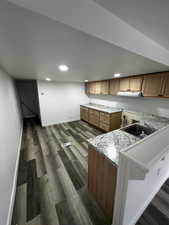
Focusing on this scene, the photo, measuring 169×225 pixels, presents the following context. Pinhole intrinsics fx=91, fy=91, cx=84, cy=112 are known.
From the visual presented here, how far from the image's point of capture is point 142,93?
2.57 m

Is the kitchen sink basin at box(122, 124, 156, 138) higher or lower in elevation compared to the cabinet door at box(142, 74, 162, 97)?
lower

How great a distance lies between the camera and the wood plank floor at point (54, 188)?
3.91ft

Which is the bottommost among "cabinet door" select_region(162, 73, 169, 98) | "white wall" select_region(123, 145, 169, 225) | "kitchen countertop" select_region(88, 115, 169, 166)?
"white wall" select_region(123, 145, 169, 225)

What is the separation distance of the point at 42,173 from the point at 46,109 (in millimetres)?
2947

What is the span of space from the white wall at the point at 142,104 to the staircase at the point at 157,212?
194cm

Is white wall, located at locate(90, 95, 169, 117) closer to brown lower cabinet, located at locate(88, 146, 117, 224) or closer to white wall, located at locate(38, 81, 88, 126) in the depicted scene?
white wall, located at locate(38, 81, 88, 126)

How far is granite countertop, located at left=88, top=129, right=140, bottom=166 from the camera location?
1.04 metres

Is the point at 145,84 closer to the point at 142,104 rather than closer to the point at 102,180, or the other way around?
the point at 142,104

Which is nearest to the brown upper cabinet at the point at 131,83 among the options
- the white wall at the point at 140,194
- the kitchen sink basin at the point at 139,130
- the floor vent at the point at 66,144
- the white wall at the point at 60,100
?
the kitchen sink basin at the point at 139,130

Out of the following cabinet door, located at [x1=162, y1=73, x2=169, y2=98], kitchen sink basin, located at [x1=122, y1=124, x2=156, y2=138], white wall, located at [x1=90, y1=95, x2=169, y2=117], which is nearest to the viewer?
kitchen sink basin, located at [x1=122, y1=124, x2=156, y2=138]

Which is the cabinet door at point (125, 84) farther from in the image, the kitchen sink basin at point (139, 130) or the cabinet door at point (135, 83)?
the kitchen sink basin at point (139, 130)

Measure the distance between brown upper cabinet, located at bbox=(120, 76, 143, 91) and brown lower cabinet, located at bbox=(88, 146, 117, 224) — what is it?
2386 millimetres

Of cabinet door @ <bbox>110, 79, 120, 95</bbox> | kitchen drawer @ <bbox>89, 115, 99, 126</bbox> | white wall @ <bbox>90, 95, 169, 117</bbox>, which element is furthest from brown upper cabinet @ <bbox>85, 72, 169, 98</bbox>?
kitchen drawer @ <bbox>89, 115, 99, 126</bbox>

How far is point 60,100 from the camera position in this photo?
4535 mm
